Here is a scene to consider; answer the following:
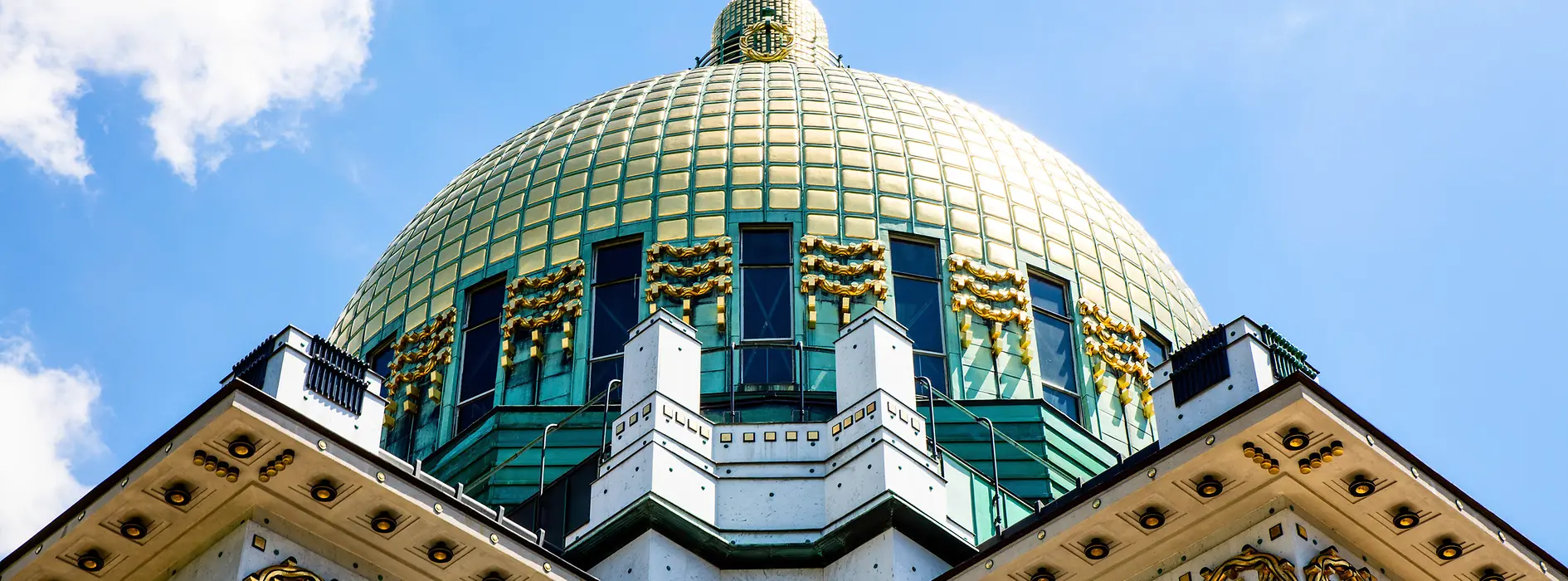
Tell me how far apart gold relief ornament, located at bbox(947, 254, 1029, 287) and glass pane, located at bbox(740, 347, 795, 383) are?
12.2 ft

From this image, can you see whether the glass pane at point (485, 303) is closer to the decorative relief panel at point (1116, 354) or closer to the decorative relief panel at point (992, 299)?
the decorative relief panel at point (992, 299)

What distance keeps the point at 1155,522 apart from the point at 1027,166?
19918 mm

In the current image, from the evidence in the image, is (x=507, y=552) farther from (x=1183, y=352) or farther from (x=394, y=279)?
(x=394, y=279)

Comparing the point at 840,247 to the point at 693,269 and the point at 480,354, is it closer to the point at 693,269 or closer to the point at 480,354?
the point at 693,269

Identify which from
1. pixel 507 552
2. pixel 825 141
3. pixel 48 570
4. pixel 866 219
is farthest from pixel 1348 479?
pixel 825 141

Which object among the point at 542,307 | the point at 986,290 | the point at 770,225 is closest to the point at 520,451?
the point at 542,307

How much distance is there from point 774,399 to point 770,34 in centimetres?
1983

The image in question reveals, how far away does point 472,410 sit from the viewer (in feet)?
127

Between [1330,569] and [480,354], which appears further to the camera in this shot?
[480,354]

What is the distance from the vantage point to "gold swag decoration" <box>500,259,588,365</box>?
38.5 m

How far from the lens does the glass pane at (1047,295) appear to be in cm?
4006

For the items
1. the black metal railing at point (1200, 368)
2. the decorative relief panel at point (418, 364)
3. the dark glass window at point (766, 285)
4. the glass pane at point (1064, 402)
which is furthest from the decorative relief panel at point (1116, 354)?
the black metal railing at point (1200, 368)

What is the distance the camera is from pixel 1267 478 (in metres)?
24.7

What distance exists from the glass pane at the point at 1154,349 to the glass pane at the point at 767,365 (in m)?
7.00
